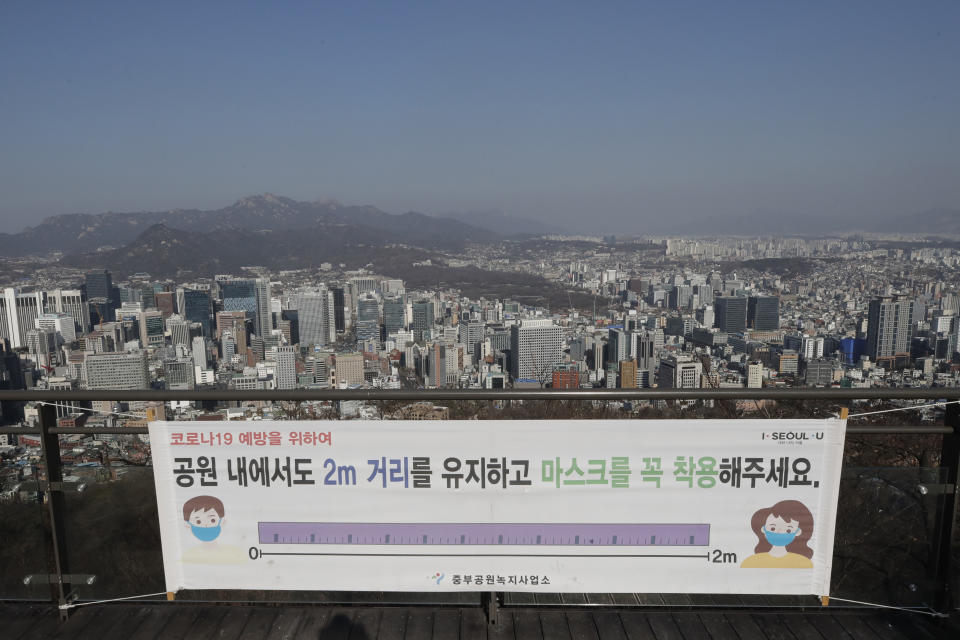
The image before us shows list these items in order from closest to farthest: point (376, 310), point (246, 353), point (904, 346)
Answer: point (904, 346) < point (246, 353) < point (376, 310)

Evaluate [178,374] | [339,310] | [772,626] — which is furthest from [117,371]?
[772,626]

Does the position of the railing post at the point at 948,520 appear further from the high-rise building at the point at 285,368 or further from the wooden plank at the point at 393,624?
the high-rise building at the point at 285,368

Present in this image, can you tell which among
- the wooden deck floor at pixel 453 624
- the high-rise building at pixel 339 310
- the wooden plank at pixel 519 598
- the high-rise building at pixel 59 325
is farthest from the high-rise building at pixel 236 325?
the wooden plank at pixel 519 598

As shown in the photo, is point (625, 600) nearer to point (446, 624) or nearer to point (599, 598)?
point (599, 598)

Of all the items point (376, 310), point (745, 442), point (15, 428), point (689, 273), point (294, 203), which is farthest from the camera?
point (294, 203)

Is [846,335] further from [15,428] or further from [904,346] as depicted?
[15,428]

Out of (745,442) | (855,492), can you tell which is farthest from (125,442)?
(855,492)
